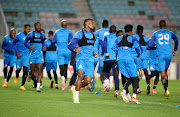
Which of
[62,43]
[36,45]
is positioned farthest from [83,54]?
[62,43]

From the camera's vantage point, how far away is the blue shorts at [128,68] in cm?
888

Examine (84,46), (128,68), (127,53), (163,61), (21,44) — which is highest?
(21,44)

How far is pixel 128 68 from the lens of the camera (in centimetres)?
891

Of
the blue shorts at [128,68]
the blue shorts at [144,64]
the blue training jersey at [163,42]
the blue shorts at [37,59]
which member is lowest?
the blue shorts at [128,68]

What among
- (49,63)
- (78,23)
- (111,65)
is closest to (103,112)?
(111,65)

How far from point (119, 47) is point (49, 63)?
546cm

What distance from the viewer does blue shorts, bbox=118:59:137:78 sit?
8.88m

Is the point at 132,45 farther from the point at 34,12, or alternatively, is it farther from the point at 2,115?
the point at 34,12

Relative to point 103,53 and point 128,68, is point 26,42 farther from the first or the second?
point 128,68

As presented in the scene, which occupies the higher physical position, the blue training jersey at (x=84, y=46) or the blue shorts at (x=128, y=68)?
the blue training jersey at (x=84, y=46)

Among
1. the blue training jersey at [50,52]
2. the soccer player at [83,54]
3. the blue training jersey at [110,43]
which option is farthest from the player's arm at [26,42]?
the soccer player at [83,54]

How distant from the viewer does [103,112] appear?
6.75 metres

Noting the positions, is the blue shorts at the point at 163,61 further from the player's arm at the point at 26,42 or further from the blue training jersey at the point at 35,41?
the player's arm at the point at 26,42

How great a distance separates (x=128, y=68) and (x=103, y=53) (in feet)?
6.97
